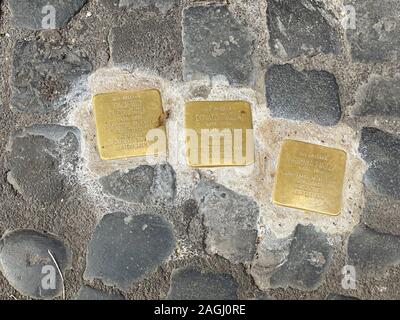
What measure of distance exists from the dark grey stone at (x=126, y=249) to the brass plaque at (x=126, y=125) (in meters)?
0.19

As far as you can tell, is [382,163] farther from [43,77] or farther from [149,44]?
[43,77]

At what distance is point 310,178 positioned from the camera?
1688mm

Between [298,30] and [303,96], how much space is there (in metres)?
0.20

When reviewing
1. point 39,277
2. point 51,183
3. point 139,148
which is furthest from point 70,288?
point 139,148

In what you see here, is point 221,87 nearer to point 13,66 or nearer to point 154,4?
point 154,4

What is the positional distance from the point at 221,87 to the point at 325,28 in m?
0.36

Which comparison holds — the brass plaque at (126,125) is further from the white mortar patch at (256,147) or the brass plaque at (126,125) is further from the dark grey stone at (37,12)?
the dark grey stone at (37,12)

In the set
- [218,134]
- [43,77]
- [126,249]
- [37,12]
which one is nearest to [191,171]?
[218,134]

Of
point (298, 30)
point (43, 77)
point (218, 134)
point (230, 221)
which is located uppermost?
point (298, 30)

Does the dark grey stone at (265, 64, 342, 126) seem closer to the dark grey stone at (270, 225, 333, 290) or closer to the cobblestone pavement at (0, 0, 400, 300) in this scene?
the cobblestone pavement at (0, 0, 400, 300)

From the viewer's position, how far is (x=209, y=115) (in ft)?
5.57

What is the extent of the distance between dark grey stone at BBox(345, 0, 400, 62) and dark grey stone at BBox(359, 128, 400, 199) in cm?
25

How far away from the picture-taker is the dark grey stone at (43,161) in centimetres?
171

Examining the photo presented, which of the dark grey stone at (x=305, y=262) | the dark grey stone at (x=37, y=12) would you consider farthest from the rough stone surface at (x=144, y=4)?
the dark grey stone at (x=305, y=262)
